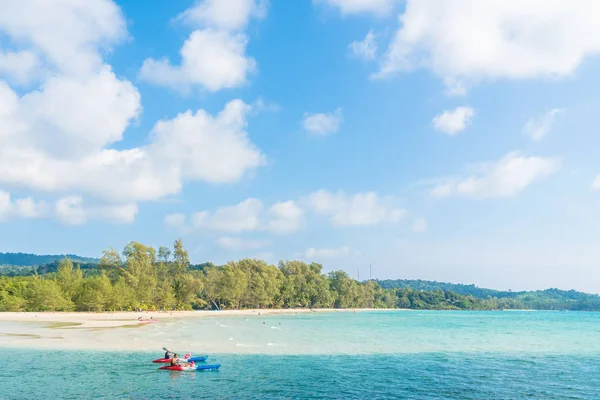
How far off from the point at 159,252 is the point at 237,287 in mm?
24976

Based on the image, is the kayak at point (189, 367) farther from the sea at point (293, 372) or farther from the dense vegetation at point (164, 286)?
the dense vegetation at point (164, 286)

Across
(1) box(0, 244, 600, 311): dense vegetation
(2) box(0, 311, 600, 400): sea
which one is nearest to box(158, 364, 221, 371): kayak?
(2) box(0, 311, 600, 400): sea

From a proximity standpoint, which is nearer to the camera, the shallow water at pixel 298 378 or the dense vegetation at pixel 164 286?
the shallow water at pixel 298 378

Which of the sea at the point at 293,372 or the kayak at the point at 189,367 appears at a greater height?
the kayak at the point at 189,367

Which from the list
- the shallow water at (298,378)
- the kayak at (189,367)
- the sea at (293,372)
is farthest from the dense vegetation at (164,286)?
the kayak at (189,367)

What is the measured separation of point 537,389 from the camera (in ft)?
89.8

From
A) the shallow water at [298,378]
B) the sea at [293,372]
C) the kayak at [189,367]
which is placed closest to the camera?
the shallow water at [298,378]

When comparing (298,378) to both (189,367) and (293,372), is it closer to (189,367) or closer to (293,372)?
(293,372)

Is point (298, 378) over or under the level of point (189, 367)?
under

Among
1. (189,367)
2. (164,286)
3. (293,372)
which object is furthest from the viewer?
(164,286)

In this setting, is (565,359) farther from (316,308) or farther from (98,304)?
(316,308)

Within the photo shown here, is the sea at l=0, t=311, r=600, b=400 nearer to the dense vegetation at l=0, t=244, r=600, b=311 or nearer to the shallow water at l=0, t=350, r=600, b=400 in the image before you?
the shallow water at l=0, t=350, r=600, b=400

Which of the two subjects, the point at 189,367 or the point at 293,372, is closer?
the point at 189,367

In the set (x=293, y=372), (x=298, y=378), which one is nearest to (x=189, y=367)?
(x=293, y=372)
